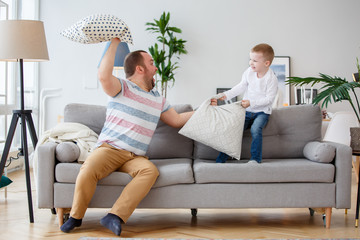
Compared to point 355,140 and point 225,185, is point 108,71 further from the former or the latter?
point 355,140

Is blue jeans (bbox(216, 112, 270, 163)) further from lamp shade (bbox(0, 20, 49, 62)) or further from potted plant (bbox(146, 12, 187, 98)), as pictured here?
potted plant (bbox(146, 12, 187, 98))

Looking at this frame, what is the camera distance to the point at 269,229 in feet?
9.21

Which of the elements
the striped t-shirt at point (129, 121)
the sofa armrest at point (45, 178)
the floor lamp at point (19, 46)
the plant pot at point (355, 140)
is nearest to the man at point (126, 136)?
the striped t-shirt at point (129, 121)

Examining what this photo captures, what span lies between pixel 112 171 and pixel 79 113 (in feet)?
2.37

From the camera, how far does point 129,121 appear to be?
2836mm

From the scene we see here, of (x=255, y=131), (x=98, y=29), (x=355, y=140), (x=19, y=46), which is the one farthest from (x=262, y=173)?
(x=19, y=46)

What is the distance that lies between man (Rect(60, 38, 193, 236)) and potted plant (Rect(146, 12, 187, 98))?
9.54 ft

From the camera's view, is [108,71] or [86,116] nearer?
[108,71]

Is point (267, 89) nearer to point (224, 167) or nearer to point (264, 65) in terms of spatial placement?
point (264, 65)

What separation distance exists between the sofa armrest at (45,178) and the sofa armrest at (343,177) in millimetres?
1827

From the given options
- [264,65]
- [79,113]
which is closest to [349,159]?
[264,65]

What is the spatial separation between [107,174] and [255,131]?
42.7 inches

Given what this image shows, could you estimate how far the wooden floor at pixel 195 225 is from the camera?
2.65 meters

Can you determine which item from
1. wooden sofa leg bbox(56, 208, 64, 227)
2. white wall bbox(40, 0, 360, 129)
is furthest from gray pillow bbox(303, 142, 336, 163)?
white wall bbox(40, 0, 360, 129)
